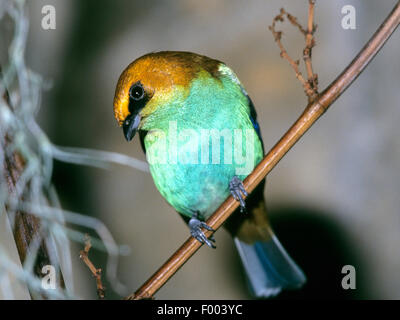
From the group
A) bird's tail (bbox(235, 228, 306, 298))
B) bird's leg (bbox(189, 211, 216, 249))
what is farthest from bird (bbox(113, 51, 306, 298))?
bird's tail (bbox(235, 228, 306, 298))

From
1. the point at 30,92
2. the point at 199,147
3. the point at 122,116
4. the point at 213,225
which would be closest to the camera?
the point at 213,225

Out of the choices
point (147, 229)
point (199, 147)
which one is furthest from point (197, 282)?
point (199, 147)

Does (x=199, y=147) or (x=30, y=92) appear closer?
(x=199, y=147)

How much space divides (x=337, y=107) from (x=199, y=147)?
Answer: 991 mm

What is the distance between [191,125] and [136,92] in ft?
0.66

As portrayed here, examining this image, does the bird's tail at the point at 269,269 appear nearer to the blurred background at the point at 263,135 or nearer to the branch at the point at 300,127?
the blurred background at the point at 263,135

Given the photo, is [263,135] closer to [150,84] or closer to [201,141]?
[201,141]

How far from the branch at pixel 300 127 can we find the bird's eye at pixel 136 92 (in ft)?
1.36

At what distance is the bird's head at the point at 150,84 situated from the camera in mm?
1421

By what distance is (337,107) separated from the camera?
227 cm

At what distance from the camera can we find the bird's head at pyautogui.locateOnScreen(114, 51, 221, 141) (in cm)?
142

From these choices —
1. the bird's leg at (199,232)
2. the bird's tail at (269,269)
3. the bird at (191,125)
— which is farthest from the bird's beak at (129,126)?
the bird's tail at (269,269)

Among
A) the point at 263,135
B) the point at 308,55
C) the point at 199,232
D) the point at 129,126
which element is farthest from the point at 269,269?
the point at 308,55
